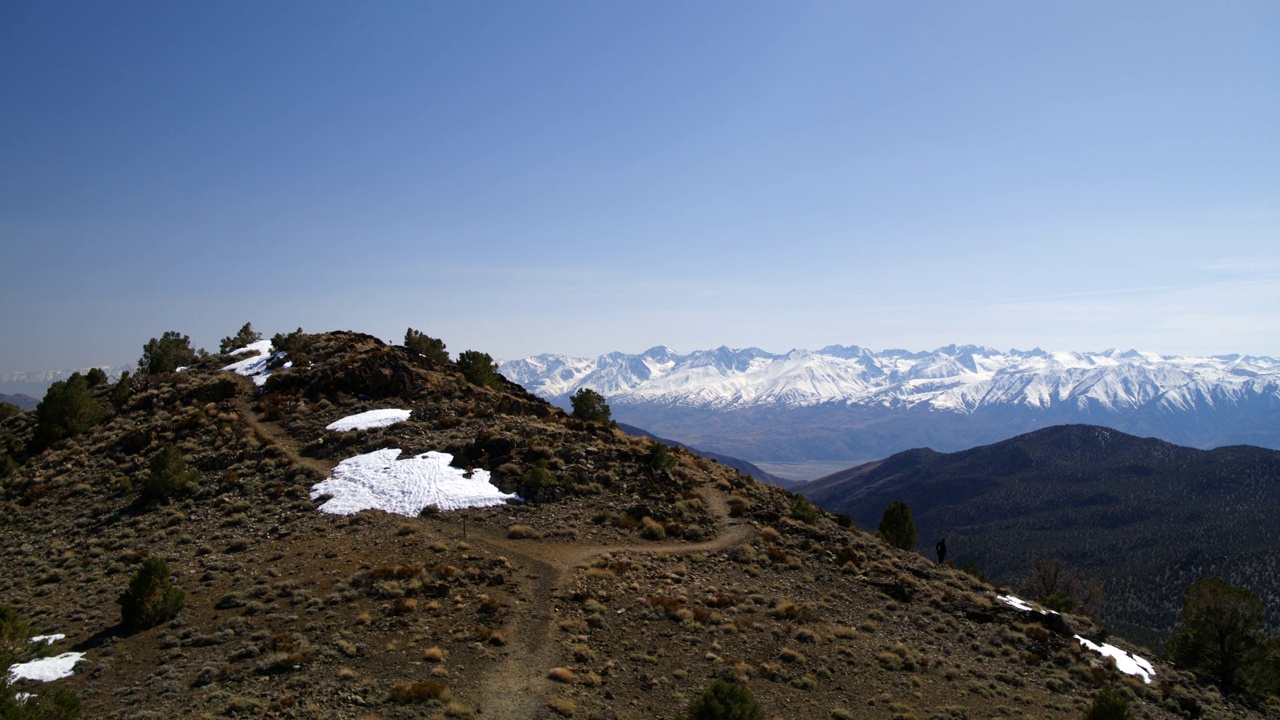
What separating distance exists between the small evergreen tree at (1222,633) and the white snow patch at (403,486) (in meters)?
39.0

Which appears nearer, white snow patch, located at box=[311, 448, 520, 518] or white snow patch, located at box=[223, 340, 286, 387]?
white snow patch, located at box=[311, 448, 520, 518]

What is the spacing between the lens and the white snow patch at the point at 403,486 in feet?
101

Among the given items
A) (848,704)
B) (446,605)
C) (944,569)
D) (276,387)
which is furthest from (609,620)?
(276,387)

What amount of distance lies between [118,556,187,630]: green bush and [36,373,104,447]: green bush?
31.8 meters

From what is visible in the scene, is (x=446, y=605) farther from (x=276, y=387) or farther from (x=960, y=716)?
(x=276, y=387)

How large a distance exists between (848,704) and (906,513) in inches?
1181

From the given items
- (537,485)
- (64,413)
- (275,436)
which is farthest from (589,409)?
(64,413)

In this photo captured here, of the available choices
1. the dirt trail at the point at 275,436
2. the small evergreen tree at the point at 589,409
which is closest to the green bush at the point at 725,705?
the dirt trail at the point at 275,436

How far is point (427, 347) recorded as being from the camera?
206ft

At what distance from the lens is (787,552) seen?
1208 inches

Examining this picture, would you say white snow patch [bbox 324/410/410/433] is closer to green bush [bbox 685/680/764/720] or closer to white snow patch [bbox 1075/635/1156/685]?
green bush [bbox 685/680/764/720]

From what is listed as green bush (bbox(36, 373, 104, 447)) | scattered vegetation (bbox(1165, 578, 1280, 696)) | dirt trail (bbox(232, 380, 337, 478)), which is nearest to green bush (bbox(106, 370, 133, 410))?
green bush (bbox(36, 373, 104, 447))

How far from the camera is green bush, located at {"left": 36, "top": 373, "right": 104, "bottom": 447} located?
41938 mm

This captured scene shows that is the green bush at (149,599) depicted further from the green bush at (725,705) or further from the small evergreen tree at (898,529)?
the small evergreen tree at (898,529)
